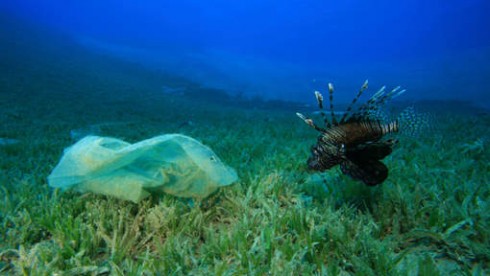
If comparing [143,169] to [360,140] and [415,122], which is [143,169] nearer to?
[360,140]

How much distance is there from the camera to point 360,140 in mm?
2553

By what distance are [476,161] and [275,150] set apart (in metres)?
3.30

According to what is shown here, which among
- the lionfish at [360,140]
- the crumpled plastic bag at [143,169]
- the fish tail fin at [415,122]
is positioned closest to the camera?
the lionfish at [360,140]

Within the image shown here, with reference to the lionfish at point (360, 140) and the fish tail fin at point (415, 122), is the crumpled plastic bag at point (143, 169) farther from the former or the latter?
the fish tail fin at point (415, 122)

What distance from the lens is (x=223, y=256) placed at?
2.38 metres

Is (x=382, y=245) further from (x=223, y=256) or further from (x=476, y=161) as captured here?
(x=476, y=161)

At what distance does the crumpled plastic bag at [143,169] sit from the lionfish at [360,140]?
3.42 feet

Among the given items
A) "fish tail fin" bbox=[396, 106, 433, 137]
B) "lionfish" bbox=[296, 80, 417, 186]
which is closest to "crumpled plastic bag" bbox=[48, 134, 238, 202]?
"lionfish" bbox=[296, 80, 417, 186]

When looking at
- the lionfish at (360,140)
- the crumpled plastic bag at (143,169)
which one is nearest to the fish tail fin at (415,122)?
the lionfish at (360,140)

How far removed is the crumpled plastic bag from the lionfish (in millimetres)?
1043

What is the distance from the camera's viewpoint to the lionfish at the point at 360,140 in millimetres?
2459

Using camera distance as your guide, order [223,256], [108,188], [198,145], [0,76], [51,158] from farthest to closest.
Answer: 1. [0,76]
2. [51,158]
3. [198,145]
4. [108,188]
5. [223,256]

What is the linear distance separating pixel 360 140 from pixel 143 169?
2127 millimetres

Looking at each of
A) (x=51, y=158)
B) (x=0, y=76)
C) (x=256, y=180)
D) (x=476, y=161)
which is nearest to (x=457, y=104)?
(x=476, y=161)
